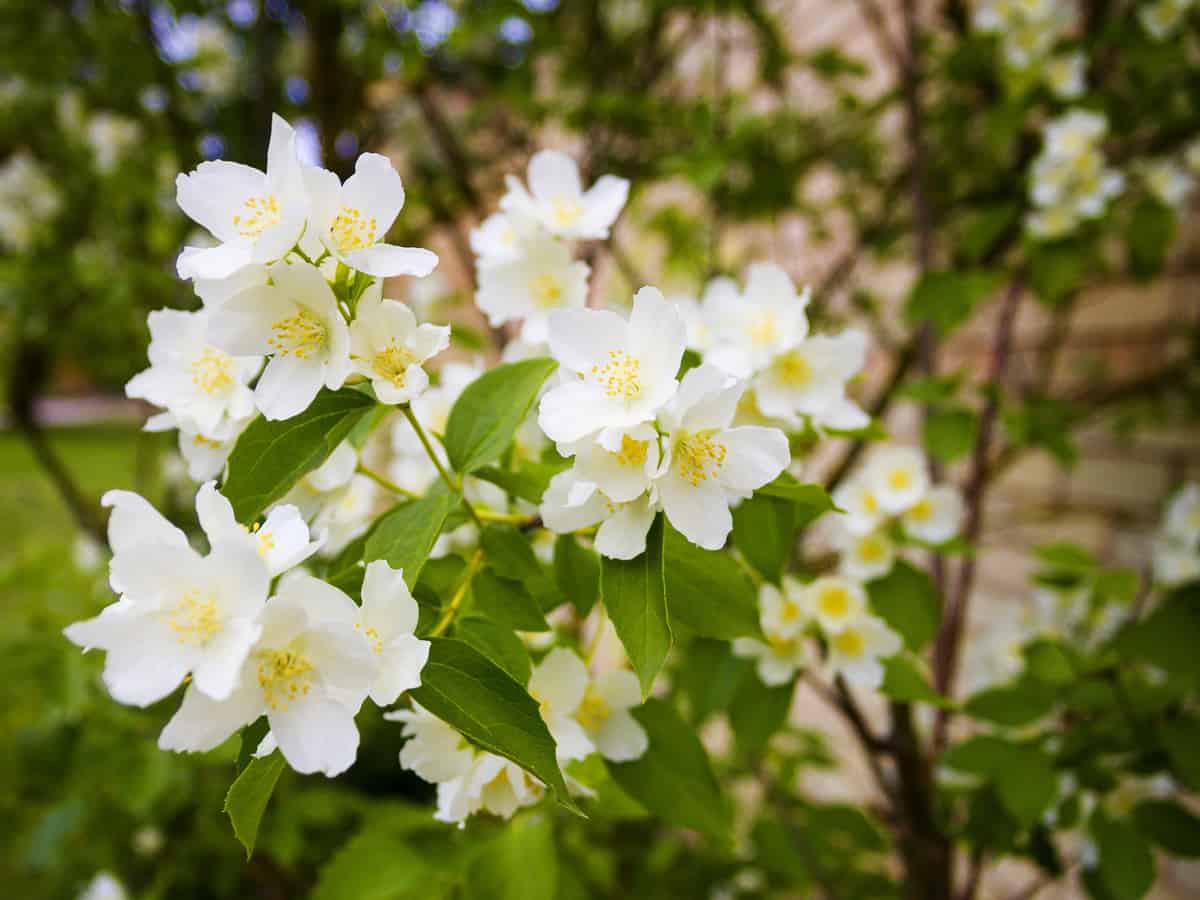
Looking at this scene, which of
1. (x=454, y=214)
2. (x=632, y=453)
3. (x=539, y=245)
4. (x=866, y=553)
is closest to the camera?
(x=632, y=453)

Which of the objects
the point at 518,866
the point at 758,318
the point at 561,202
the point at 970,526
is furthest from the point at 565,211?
the point at 970,526

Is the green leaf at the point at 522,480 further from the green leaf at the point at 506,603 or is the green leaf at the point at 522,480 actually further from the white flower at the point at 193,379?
the white flower at the point at 193,379

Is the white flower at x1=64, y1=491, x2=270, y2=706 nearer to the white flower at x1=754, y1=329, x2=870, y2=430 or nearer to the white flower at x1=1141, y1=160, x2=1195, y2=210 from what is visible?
the white flower at x1=754, y1=329, x2=870, y2=430

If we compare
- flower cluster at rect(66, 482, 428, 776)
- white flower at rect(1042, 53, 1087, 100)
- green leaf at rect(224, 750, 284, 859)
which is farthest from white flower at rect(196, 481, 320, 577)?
white flower at rect(1042, 53, 1087, 100)

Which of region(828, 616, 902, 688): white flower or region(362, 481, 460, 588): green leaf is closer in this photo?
region(362, 481, 460, 588): green leaf

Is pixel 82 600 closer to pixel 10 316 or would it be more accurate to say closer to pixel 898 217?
pixel 10 316

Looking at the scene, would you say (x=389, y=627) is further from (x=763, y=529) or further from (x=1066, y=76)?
(x=1066, y=76)

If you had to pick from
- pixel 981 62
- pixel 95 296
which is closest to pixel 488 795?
pixel 981 62
